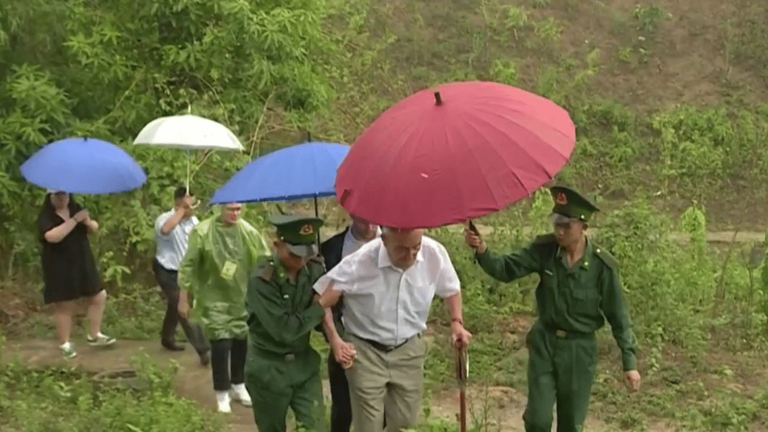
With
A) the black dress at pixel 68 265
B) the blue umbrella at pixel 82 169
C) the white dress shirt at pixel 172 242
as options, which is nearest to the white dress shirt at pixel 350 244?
the blue umbrella at pixel 82 169

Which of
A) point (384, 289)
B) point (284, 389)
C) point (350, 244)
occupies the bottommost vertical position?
point (284, 389)

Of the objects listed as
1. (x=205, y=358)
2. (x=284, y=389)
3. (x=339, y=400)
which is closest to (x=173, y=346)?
(x=205, y=358)

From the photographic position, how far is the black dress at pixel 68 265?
8016 millimetres

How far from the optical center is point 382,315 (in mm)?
4984

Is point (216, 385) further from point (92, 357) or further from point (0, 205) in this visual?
point (0, 205)

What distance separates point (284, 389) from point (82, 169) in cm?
296

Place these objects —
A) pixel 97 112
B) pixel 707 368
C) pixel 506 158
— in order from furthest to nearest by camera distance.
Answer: pixel 97 112, pixel 707 368, pixel 506 158

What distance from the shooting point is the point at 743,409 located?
6.59m

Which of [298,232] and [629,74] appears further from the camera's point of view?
[629,74]

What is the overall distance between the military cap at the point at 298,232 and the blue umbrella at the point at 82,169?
2.70 meters

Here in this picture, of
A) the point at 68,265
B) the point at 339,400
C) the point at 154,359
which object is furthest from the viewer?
the point at 154,359

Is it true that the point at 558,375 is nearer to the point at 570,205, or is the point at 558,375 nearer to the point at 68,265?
the point at 570,205

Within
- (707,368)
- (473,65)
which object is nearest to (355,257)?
(707,368)

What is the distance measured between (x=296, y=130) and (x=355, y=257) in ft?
17.7
